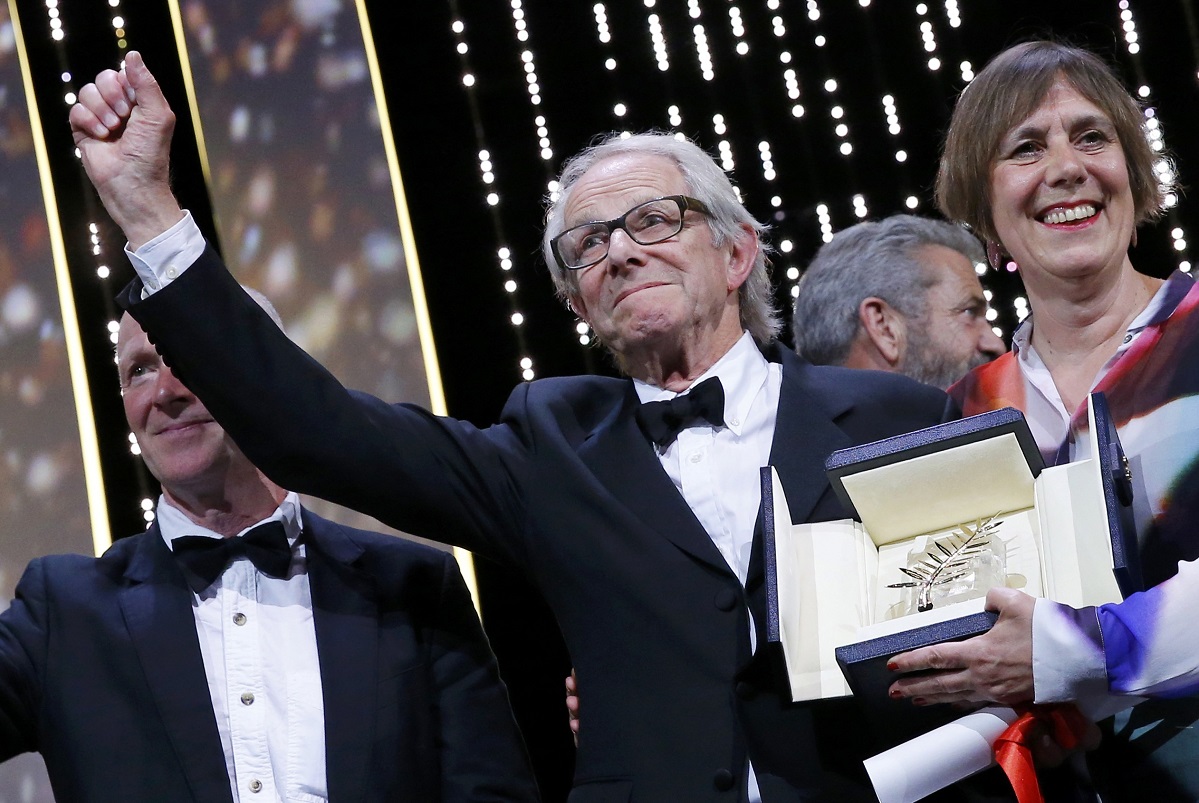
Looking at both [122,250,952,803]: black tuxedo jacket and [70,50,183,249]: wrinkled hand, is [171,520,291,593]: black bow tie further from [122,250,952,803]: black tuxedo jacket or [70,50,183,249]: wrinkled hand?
[70,50,183,249]: wrinkled hand

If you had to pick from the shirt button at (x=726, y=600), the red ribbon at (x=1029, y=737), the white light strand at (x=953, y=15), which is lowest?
the red ribbon at (x=1029, y=737)

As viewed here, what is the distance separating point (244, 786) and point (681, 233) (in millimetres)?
1068

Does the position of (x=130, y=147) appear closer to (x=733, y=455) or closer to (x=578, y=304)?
(x=578, y=304)

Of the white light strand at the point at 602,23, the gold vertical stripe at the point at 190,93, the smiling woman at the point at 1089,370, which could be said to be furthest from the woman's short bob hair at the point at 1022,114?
the gold vertical stripe at the point at 190,93

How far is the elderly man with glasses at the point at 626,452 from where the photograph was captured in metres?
1.89

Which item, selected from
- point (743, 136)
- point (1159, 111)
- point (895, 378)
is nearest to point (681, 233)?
point (895, 378)

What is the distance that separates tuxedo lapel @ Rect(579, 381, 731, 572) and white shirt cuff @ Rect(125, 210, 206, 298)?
2.03 feet

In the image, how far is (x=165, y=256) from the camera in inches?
75.4

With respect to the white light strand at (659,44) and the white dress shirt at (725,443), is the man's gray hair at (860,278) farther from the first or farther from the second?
Result: the white dress shirt at (725,443)

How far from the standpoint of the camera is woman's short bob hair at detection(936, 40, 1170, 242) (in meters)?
2.19

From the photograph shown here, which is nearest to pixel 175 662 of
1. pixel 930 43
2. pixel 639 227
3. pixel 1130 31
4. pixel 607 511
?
pixel 607 511

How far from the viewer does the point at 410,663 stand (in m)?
2.27

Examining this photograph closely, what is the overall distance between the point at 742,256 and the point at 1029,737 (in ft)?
3.29

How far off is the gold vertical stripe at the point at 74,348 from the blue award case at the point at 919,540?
7.20 feet
